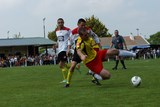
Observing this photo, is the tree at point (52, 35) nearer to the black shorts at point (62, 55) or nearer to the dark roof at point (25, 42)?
the dark roof at point (25, 42)

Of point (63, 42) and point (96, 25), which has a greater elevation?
point (96, 25)

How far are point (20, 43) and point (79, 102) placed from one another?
57.3 meters

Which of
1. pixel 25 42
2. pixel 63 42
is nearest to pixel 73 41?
pixel 63 42

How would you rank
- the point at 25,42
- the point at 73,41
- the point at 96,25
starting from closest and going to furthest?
the point at 73,41 → the point at 25,42 → the point at 96,25

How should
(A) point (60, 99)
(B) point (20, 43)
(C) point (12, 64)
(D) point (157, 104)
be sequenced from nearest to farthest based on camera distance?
1. (D) point (157, 104)
2. (A) point (60, 99)
3. (C) point (12, 64)
4. (B) point (20, 43)

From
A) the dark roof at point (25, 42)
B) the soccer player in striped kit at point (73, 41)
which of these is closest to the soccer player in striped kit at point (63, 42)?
the soccer player in striped kit at point (73, 41)

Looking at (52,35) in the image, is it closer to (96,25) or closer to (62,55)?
(96,25)

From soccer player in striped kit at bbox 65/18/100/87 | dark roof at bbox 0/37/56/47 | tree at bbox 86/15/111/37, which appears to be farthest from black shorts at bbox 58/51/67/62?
tree at bbox 86/15/111/37

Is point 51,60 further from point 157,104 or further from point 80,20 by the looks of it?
point 157,104

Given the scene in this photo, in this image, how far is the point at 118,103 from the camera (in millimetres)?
7668

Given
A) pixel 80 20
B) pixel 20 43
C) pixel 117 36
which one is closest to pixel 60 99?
pixel 80 20

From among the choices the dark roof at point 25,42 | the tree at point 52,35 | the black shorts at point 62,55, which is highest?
the tree at point 52,35

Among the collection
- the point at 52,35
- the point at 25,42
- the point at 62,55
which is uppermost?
the point at 52,35

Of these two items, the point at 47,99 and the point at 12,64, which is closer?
the point at 47,99
